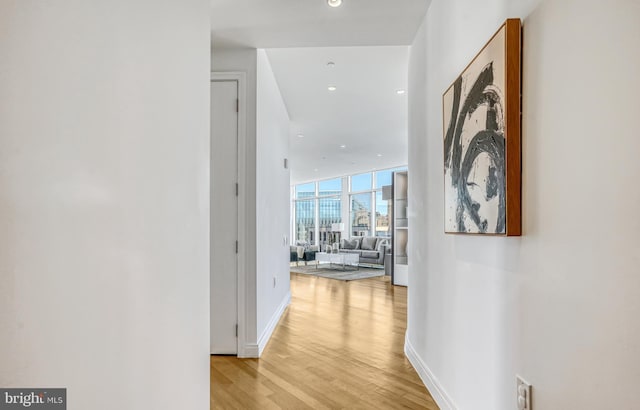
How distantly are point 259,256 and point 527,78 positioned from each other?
244 cm

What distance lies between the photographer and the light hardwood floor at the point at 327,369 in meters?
2.25

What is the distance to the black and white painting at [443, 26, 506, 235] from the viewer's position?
4.54 feet

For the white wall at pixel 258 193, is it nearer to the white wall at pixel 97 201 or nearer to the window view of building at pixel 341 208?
the white wall at pixel 97 201

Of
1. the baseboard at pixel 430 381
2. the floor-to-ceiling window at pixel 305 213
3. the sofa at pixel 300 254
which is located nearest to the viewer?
the baseboard at pixel 430 381

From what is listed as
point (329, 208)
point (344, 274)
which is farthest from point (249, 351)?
point (329, 208)

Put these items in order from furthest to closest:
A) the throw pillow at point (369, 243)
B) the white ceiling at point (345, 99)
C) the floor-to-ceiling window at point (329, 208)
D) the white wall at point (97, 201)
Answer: the floor-to-ceiling window at point (329, 208)
the throw pillow at point (369, 243)
the white ceiling at point (345, 99)
the white wall at point (97, 201)

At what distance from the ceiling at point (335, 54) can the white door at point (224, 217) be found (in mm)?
523

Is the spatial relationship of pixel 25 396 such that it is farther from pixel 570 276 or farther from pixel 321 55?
pixel 321 55

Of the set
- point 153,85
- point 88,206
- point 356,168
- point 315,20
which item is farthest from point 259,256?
point 356,168

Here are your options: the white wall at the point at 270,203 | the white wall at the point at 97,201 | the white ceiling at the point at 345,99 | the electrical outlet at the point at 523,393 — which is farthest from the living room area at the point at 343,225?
the white wall at the point at 97,201

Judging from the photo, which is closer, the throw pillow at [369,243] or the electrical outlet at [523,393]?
the electrical outlet at [523,393]

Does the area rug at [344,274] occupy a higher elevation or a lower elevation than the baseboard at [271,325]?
lower

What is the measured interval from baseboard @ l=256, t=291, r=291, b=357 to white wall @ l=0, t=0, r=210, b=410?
1.77 m

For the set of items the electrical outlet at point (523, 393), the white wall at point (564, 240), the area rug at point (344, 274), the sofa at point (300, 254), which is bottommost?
the area rug at point (344, 274)
